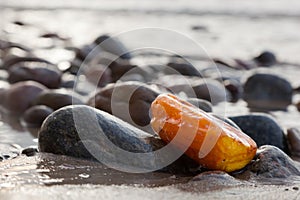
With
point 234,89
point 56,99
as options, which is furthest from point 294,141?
point 234,89

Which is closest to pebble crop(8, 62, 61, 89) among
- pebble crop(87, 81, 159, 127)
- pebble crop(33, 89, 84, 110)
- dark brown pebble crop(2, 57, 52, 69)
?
dark brown pebble crop(2, 57, 52, 69)

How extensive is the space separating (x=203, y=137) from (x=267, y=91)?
3131 mm

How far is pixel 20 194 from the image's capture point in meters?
2.35

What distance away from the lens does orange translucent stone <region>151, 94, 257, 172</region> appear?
2908 millimetres

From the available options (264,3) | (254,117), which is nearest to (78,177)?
(254,117)

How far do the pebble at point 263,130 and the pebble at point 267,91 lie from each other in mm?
1766

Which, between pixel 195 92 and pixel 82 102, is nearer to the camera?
pixel 82 102

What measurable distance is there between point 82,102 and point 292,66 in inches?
153

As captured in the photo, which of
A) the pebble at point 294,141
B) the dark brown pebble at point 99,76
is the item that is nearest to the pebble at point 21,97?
the dark brown pebble at point 99,76

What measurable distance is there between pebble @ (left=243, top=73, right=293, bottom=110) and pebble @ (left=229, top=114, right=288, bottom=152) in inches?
69.5

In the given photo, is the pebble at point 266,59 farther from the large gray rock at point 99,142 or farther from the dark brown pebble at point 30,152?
the dark brown pebble at point 30,152

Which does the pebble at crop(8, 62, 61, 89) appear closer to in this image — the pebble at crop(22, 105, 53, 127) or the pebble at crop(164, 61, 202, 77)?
the pebble at crop(22, 105, 53, 127)

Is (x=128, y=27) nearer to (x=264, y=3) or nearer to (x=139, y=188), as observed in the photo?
(x=264, y=3)

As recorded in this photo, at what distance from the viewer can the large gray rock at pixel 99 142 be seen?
2.94m
